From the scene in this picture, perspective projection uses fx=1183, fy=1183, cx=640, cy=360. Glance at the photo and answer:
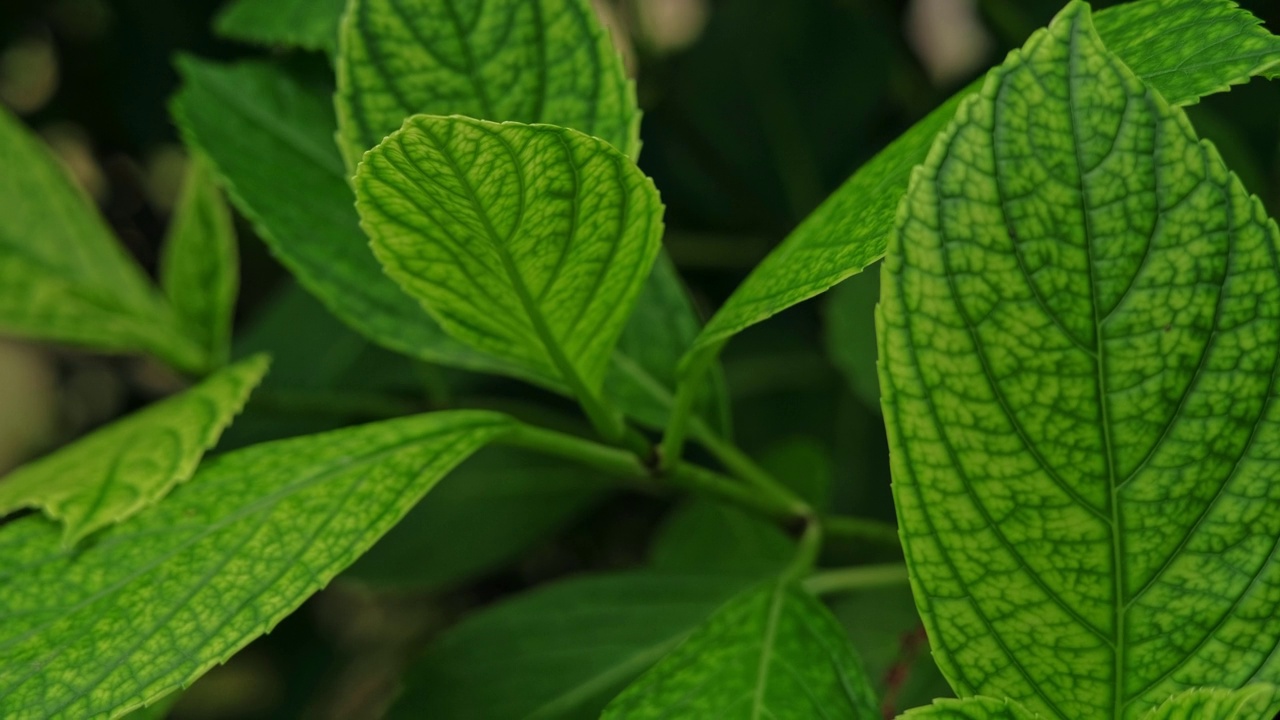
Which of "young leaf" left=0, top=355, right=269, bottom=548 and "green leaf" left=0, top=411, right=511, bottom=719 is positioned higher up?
"young leaf" left=0, top=355, right=269, bottom=548

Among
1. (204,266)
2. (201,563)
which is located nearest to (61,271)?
(204,266)

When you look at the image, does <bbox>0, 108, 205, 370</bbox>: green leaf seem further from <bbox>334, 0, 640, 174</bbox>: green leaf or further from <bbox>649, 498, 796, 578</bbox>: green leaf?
<bbox>649, 498, 796, 578</bbox>: green leaf

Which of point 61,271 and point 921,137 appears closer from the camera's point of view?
point 921,137

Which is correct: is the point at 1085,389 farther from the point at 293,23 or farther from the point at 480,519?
the point at 480,519

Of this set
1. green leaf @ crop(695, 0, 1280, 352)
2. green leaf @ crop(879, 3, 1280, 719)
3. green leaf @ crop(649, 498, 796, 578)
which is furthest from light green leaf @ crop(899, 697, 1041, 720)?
green leaf @ crop(649, 498, 796, 578)

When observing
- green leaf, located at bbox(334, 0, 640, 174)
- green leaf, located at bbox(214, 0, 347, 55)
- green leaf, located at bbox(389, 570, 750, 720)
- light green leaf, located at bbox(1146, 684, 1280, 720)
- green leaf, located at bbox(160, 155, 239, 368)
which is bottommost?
green leaf, located at bbox(389, 570, 750, 720)

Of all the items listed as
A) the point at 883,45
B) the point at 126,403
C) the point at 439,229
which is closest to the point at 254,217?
the point at 439,229

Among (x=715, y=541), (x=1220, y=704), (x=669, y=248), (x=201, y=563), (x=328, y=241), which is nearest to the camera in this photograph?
(x=1220, y=704)
